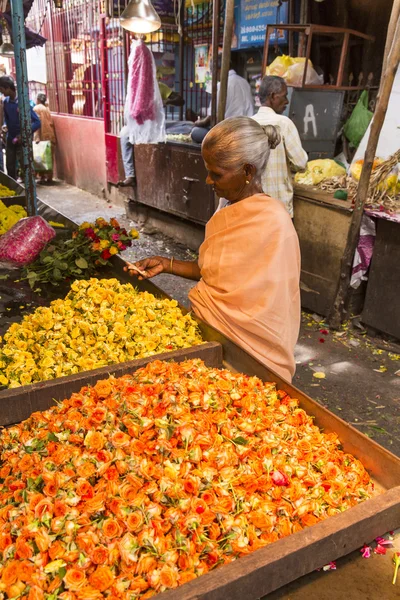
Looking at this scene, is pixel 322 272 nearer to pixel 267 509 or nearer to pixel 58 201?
pixel 267 509

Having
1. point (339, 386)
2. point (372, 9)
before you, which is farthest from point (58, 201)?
point (339, 386)

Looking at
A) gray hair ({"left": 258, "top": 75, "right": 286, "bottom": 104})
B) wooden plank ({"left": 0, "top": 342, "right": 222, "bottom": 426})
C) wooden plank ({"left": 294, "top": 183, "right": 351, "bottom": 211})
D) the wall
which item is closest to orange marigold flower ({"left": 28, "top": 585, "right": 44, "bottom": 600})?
wooden plank ({"left": 0, "top": 342, "right": 222, "bottom": 426})

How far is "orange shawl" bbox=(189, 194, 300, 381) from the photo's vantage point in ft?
7.38

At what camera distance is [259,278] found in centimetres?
225

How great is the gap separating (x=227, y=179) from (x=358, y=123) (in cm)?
508

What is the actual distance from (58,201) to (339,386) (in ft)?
27.9

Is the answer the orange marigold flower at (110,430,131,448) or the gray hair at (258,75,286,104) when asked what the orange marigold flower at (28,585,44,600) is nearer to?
the orange marigold flower at (110,430,131,448)

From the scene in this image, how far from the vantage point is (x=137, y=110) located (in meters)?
8.01

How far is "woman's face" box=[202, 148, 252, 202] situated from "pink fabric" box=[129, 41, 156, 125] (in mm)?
6273

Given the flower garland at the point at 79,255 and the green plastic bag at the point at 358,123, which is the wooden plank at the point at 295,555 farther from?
Result: the green plastic bag at the point at 358,123

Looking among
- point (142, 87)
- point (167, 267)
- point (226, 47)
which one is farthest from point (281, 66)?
point (167, 267)

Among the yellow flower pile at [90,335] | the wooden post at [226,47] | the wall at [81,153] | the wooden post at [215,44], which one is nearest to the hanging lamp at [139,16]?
the wooden post at [215,44]

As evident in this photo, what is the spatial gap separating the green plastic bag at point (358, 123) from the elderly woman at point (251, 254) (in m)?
4.91

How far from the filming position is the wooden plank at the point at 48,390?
1915 millimetres
